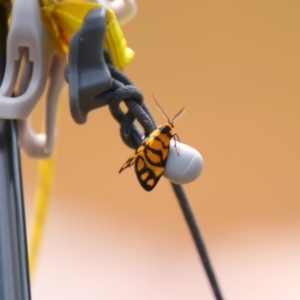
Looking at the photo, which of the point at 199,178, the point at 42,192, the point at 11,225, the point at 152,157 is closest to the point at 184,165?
the point at 152,157

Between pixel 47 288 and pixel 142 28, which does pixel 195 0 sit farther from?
pixel 47 288

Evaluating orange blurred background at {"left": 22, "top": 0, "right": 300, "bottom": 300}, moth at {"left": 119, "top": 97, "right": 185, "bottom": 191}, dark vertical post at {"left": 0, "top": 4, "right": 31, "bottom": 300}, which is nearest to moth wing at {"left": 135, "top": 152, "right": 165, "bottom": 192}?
moth at {"left": 119, "top": 97, "right": 185, "bottom": 191}

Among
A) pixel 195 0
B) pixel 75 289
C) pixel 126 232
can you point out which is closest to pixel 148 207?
pixel 126 232

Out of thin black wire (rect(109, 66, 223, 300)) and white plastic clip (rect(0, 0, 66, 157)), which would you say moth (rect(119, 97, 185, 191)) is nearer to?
thin black wire (rect(109, 66, 223, 300))

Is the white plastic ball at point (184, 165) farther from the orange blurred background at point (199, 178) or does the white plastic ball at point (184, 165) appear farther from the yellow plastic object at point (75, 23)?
the orange blurred background at point (199, 178)

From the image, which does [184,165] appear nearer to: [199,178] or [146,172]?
[146,172]

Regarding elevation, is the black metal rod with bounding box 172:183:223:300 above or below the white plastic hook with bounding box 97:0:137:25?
below

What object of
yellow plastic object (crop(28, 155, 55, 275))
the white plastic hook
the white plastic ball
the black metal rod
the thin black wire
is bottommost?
the white plastic ball

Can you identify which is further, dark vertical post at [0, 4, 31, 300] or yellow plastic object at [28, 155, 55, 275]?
yellow plastic object at [28, 155, 55, 275]
